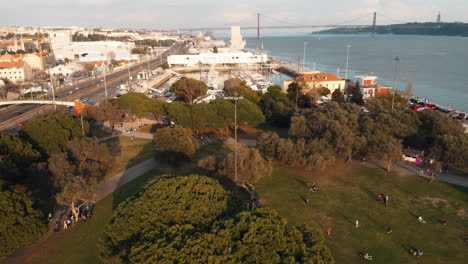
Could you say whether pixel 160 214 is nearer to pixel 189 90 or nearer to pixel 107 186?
pixel 107 186

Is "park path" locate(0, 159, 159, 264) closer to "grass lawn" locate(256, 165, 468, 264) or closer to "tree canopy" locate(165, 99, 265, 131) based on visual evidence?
"tree canopy" locate(165, 99, 265, 131)

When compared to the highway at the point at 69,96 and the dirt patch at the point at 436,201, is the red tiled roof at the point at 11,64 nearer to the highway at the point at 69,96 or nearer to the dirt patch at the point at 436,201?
the highway at the point at 69,96

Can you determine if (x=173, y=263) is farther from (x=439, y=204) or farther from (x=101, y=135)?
(x=101, y=135)

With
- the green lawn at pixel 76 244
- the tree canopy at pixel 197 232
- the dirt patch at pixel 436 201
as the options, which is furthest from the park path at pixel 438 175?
the green lawn at pixel 76 244

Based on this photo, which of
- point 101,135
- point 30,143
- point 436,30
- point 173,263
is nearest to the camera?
point 173,263

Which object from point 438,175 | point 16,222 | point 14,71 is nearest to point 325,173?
point 438,175

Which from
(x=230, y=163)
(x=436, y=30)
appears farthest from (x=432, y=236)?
(x=436, y=30)
